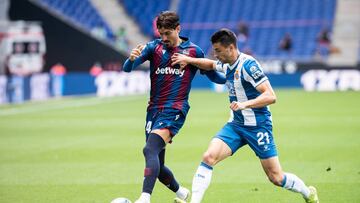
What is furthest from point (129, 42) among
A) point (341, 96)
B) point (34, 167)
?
point (34, 167)

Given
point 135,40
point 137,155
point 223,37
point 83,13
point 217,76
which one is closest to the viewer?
point 223,37

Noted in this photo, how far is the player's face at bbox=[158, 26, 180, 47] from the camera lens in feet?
27.7

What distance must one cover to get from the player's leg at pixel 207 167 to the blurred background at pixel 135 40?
21.4 metres

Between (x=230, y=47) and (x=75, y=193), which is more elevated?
(x=230, y=47)

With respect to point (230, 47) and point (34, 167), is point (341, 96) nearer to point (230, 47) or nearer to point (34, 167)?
point (34, 167)

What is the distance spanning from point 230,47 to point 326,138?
8667 mm

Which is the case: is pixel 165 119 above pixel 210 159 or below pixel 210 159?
above

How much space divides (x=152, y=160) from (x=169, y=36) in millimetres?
1428

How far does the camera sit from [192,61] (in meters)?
8.62

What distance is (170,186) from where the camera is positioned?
9.07 metres

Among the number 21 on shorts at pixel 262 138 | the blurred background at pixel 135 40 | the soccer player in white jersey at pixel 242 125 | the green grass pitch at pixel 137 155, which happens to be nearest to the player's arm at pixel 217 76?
the soccer player in white jersey at pixel 242 125

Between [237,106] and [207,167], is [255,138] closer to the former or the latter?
[207,167]

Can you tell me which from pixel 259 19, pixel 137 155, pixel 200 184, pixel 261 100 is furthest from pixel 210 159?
pixel 259 19

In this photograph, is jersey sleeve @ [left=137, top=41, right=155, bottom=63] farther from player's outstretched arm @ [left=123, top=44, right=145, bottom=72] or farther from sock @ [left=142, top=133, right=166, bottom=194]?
sock @ [left=142, top=133, right=166, bottom=194]
